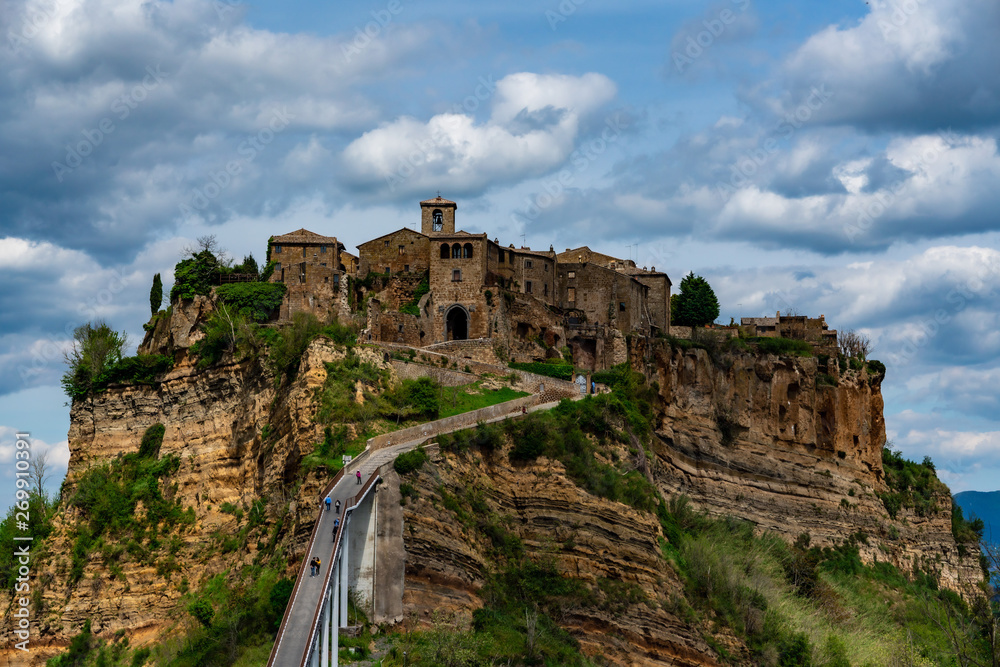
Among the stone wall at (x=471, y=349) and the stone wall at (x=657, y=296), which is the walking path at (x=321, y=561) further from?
the stone wall at (x=657, y=296)

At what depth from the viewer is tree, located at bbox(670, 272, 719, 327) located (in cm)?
9906

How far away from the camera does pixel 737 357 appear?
91.3 metres

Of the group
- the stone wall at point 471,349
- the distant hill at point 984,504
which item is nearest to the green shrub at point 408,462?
the stone wall at point 471,349

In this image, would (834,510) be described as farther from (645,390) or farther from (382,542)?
(382,542)

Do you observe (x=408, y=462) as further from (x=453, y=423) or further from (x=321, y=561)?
(x=321, y=561)

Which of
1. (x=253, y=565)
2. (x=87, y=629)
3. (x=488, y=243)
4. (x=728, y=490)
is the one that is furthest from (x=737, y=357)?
(x=87, y=629)

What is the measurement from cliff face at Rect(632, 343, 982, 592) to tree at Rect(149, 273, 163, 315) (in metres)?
32.0

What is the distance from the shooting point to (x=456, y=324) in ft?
267

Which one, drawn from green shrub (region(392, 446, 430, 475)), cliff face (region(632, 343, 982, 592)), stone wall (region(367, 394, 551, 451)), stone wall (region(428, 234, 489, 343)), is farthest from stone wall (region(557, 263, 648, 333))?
green shrub (region(392, 446, 430, 475))

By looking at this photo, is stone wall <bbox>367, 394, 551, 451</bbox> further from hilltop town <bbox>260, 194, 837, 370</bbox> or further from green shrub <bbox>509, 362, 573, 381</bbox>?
hilltop town <bbox>260, 194, 837, 370</bbox>

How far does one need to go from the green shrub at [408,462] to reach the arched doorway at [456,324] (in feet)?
72.1

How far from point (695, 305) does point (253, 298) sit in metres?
38.0

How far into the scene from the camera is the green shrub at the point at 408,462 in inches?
2299

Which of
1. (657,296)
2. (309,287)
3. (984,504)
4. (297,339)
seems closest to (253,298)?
(309,287)
